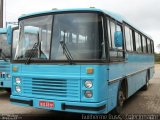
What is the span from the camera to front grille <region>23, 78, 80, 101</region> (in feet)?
23.9

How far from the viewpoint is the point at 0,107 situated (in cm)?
1046

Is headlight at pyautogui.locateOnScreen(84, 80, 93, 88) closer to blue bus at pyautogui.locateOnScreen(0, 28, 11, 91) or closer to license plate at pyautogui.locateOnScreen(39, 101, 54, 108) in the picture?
license plate at pyautogui.locateOnScreen(39, 101, 54, 108)

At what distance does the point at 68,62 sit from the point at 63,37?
61 cm

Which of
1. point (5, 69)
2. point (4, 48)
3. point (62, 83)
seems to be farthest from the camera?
point (4, 48)

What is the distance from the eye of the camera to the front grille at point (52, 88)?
23.9ft

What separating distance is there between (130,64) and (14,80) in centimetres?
387

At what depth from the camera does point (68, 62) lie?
7.28m

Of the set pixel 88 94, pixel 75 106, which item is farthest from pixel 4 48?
pixel 88 94

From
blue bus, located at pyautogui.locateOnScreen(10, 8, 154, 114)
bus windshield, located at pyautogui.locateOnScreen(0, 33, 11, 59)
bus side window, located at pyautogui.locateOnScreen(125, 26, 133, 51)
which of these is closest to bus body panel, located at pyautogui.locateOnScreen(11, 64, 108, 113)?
blue bus, located at pyautogui.locateOnScreen(10, 8, 154, 114)

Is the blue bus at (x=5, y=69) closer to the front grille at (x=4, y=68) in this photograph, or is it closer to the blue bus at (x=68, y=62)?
the front grille at (x=4, y=68)

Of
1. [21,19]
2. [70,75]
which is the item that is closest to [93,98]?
[70,75]

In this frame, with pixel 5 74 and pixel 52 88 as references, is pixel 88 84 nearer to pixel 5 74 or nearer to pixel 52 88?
pixel 52 88

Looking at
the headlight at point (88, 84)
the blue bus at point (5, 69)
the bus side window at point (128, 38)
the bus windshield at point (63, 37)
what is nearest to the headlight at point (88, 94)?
the headlight at point (88, 84)

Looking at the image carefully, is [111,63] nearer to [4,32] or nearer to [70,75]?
[70,75]
